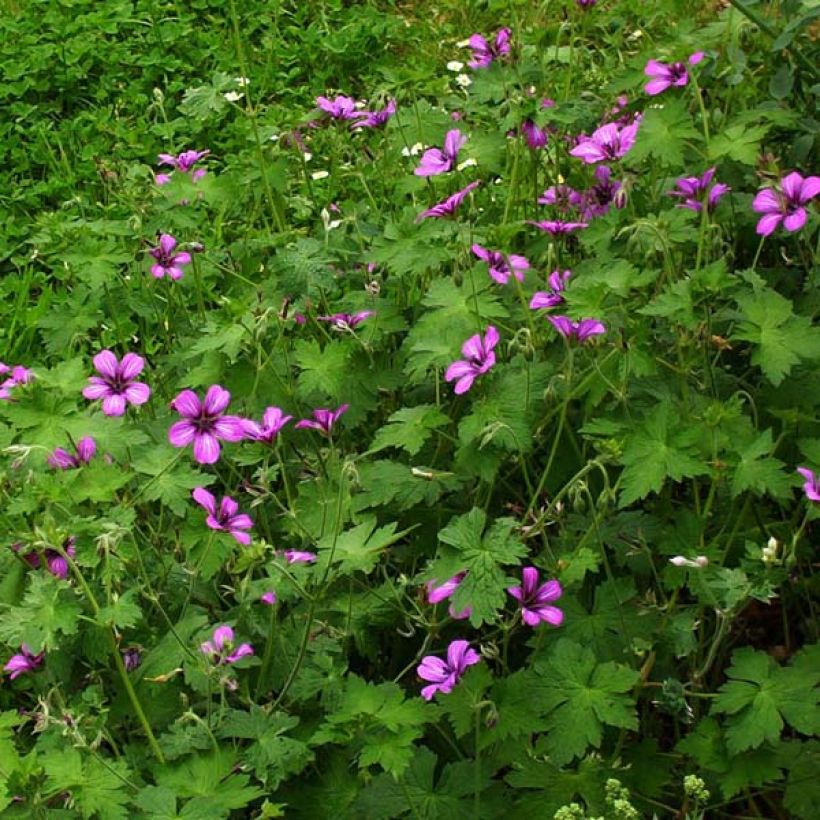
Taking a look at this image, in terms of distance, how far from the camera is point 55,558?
2.41m

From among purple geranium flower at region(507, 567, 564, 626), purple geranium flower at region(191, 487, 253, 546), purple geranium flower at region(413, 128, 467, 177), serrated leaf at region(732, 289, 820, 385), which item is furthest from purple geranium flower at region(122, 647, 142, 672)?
serrated leaf at region(732, 289, 820, 385)

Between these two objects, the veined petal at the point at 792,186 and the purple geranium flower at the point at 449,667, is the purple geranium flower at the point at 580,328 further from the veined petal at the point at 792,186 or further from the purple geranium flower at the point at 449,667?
the purple geranium flower at the point at 449,667

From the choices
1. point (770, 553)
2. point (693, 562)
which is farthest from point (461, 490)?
point (770, 553)

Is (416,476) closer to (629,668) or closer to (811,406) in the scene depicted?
(629,668)

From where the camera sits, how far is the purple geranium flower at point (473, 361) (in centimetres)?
235

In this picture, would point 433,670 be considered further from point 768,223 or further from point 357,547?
point 768,223

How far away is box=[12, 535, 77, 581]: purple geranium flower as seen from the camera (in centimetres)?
237

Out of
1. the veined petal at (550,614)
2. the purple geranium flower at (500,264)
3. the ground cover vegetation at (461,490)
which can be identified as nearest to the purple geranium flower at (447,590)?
the ground cover vegetation at (461,490)

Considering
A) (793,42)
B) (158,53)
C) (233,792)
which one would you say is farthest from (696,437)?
(158,53)

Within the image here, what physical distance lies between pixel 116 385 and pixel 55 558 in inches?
12.8

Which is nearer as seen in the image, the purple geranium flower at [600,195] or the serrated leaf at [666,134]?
the serrated leaf at [666,134]

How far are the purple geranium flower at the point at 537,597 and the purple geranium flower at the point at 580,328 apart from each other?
0.41m

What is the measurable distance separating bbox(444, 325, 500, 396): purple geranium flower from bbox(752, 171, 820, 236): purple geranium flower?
51 cm

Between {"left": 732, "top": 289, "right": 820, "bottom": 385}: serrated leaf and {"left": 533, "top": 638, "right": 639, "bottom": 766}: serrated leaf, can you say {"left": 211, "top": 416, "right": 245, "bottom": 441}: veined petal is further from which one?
{"left": 732, "top": 289, "right": 820, "bottom": 385}: serrated leaf
